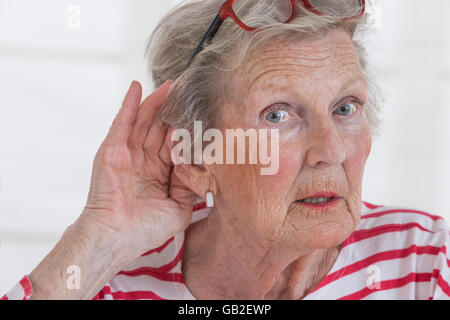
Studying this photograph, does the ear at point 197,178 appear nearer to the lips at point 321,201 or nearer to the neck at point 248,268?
the neck at point 248,268

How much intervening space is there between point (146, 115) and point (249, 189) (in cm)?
34

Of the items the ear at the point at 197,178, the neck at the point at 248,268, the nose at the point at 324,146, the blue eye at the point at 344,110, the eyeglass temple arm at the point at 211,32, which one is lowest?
the neck at the point at 248,268

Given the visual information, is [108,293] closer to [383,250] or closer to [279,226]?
[279,226]

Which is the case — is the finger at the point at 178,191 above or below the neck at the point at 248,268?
above

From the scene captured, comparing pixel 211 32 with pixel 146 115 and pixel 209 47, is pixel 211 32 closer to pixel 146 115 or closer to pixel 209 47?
pixel 209 47

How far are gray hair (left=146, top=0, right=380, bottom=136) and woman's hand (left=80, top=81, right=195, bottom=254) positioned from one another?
70mm

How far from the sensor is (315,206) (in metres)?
1.20

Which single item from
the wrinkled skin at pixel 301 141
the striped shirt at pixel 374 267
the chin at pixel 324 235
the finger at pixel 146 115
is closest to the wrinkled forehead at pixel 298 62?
the wrinkled skin at pixel 301 141

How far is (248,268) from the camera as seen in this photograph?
140 centimetres

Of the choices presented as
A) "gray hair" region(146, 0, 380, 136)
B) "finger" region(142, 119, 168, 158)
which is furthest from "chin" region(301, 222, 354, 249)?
"finger" region(142, 119, 168, 158)

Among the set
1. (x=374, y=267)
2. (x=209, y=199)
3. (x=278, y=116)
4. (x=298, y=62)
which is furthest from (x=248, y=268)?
(x=298, y=62)

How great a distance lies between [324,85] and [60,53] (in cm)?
130

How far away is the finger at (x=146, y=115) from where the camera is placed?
136 centimetres

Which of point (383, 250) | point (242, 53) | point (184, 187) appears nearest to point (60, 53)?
point (184, 187)
